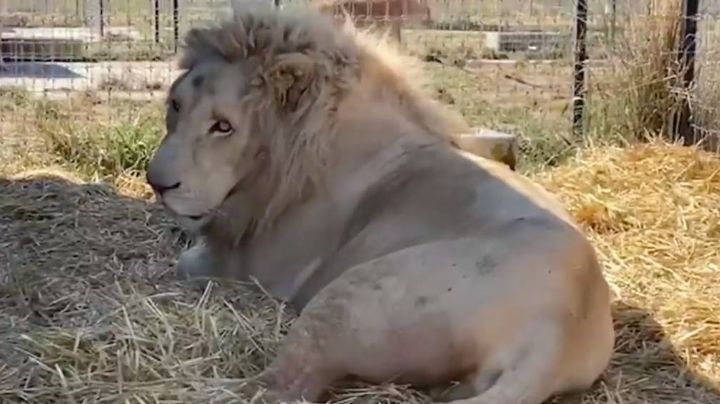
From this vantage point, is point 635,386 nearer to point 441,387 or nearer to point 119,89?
point 441,387

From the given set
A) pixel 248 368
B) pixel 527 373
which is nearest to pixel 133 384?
pixel 248 368

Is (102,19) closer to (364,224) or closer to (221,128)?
(221,128)

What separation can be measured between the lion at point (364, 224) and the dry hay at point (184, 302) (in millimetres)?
127

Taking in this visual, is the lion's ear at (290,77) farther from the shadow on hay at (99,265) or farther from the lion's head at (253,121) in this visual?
the shadow on hay at (99,265)

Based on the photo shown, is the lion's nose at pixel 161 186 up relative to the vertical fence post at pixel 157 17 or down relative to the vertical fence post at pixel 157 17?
down

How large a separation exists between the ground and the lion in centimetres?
13

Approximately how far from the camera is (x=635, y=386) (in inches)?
126

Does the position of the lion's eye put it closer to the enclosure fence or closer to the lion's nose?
the lion's nose

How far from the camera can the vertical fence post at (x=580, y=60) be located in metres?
7.07

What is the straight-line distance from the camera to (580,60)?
23.5ft

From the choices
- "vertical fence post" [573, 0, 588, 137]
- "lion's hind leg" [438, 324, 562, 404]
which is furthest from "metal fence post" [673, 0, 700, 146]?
"lion's hind leg" [438, 324, 562, 404]

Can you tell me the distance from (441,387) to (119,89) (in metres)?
5.62

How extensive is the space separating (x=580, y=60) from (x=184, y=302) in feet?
14.1

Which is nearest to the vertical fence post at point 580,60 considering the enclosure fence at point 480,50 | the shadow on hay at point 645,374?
the enclosure fence at point 480,50
